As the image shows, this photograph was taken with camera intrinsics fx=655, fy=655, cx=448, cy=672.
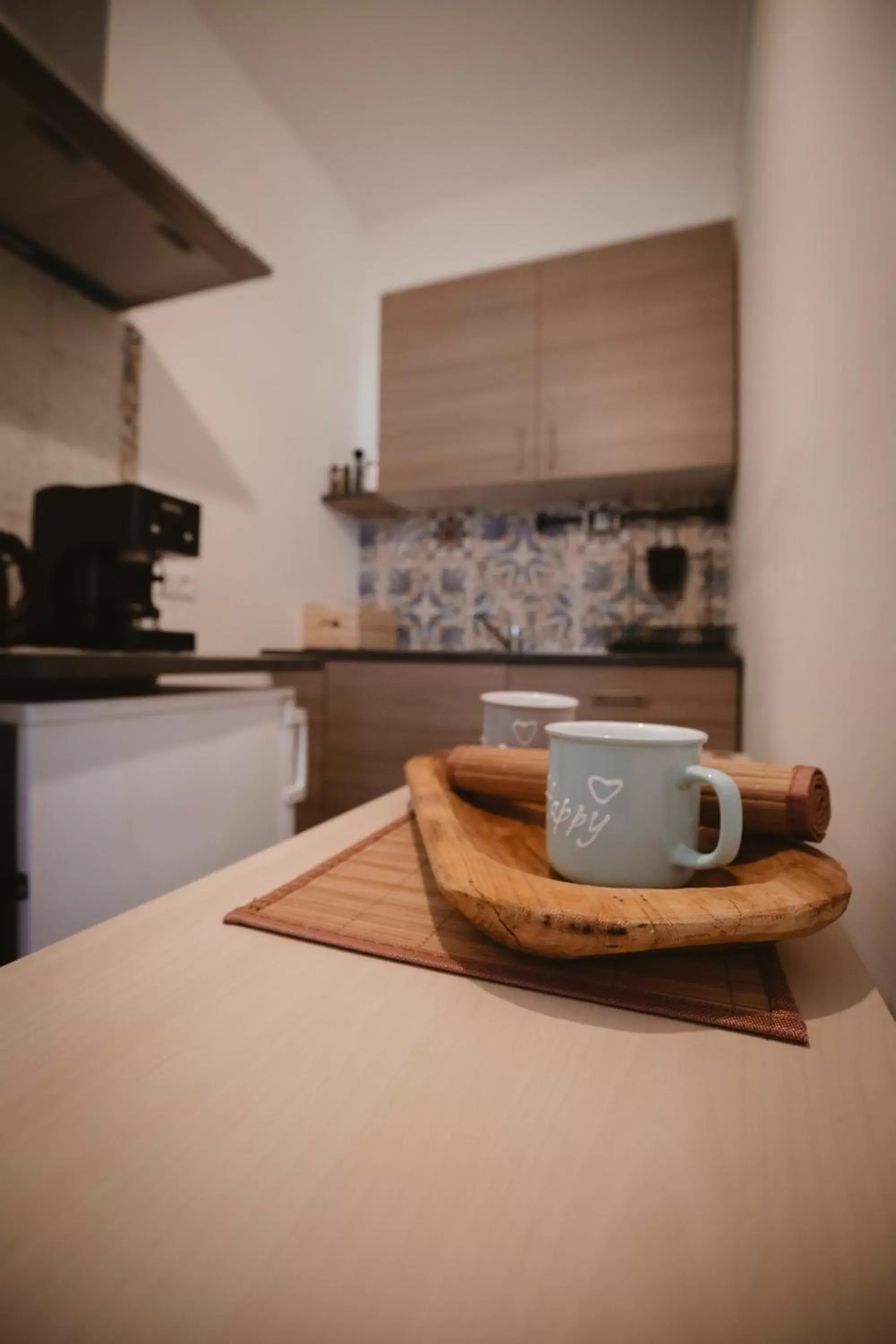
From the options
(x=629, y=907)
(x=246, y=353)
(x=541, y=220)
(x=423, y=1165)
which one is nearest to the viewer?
(x=423, y=1165)

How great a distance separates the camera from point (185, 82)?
2.12 metres

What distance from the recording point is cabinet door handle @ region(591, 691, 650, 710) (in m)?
2.11

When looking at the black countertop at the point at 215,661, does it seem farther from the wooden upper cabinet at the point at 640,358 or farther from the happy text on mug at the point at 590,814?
the happy text on mug at the point at 590,814

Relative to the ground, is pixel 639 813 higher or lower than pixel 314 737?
higher

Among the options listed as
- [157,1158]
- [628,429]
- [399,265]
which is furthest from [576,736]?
[399,265]

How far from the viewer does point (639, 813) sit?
42 centimetres

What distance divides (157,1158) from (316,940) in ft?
0.56

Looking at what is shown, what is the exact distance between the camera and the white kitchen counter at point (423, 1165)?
18cm

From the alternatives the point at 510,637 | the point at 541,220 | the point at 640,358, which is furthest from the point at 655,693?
the point at 541,220

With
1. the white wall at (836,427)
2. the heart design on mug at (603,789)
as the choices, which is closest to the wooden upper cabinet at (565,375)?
the white wall at (836,427)

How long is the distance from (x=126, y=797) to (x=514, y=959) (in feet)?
3.10

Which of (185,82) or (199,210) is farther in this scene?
(185,82)

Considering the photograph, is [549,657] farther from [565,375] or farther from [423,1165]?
[423,1165]

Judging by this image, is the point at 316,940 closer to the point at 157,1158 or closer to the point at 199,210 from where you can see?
the point at 157,1158
